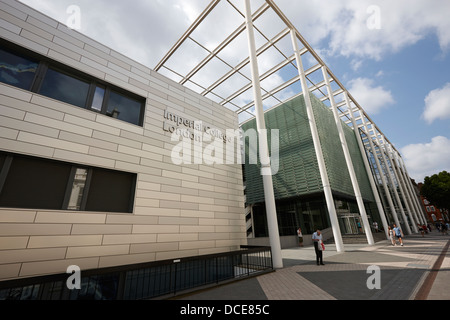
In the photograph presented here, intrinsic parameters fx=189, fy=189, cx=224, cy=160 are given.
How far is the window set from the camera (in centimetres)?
461

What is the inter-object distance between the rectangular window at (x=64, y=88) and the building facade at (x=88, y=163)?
26mm

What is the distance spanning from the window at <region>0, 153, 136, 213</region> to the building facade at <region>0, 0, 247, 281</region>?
0.02 metres

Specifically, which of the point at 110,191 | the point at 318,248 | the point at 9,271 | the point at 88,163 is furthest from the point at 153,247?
the point at 318,248

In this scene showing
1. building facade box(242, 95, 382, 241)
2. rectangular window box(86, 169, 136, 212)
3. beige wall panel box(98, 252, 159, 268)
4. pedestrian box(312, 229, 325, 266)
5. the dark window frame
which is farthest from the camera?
building facade box(242, 95, 382, 241)

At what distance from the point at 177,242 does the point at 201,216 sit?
56.4 inches

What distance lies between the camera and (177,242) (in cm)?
694

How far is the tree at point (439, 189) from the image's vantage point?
42469 millimetres

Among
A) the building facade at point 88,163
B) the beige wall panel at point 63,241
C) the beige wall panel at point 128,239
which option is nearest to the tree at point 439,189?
the building facade at point 88,163

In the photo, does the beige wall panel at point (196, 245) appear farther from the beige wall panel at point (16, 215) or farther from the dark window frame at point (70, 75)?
the dark window frame at point (70, 75)

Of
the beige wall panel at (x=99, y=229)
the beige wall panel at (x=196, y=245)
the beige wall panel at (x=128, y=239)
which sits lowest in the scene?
the beige wall panel at (x=196, y=245)

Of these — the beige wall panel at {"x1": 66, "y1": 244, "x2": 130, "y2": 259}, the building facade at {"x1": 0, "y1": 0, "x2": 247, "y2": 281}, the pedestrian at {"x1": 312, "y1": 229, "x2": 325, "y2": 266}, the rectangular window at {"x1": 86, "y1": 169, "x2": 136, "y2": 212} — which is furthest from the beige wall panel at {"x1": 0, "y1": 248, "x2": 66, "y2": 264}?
the pedestrian at {"x1": 312, "y1": 229, "x2": 325, "y2": 266}

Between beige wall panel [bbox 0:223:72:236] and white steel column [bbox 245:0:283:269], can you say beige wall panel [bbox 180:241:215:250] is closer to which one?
white steel column [bbox 245:0:283:269]

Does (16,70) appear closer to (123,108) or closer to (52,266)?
(123,108)
